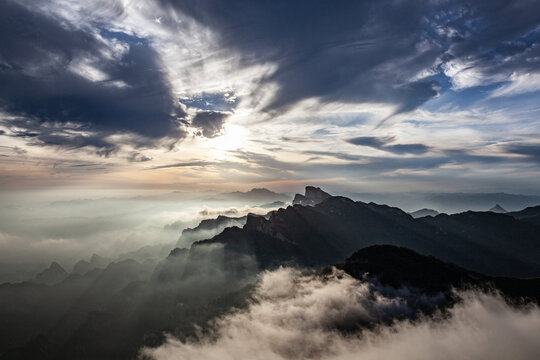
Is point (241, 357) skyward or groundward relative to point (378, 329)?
groundward

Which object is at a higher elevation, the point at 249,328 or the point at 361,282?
the point at 361,282

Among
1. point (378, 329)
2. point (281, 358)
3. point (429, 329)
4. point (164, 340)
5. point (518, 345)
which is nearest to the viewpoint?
point (518, 345)

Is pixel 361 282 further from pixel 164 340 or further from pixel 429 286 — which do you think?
pixel 164 340

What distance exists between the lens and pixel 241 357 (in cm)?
17312

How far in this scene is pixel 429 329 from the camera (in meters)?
144

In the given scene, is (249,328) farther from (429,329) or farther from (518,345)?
(518,345)

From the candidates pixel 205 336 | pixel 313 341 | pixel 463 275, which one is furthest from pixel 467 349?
pixel 205 336

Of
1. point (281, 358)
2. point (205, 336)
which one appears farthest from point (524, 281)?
point (205, 336)

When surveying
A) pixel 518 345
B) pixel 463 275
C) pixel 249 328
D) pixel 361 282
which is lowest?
pixel 249 328

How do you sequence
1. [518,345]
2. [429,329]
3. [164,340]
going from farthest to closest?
[164,340]
[429,329]
[518,345]

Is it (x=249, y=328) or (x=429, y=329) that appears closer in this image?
(x=429, y=329)

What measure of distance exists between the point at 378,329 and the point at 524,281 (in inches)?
3328

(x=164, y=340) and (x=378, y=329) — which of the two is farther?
(x=164, y=340)

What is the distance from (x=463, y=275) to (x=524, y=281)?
27972 mm
